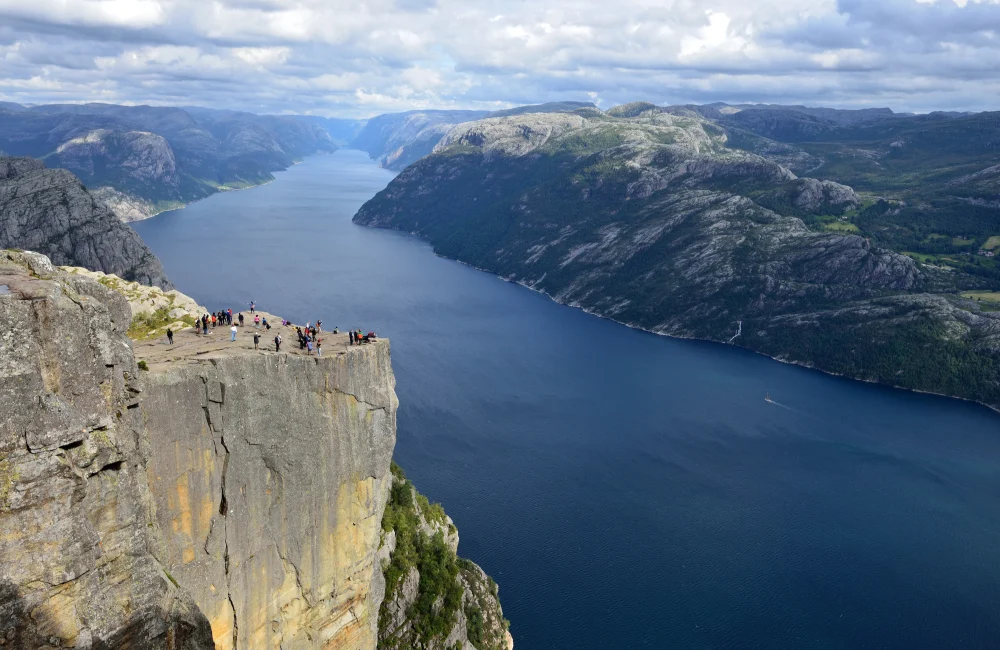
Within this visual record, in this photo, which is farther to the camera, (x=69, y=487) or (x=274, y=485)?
(x=274, y=485)

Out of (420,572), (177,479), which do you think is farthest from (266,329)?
(420,572)

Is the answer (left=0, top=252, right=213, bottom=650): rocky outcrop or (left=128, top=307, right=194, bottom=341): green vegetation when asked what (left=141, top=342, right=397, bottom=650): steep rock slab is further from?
(left=128, top=307, right=194, bottom=341): green vegetation

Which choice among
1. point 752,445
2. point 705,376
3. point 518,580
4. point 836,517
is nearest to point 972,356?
point 705,376

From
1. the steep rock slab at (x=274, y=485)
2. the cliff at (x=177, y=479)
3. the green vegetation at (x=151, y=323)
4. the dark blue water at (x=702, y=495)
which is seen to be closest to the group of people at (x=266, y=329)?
the cliff at (x=177, y=479)

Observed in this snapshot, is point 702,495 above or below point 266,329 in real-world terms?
below

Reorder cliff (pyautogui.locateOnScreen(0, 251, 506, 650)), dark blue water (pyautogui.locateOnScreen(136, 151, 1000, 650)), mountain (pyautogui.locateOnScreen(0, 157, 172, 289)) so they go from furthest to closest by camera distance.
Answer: mountain (pyautogui.locateOnScreen(0, 157, 172, 289)) → dark blue water (pyautogui.locateOnScreen(136, 151, 1000, 650)) → cliff (pyautogui.locateOnScreen(0, 251, 506, 650))

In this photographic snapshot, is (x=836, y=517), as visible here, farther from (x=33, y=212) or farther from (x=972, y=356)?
(x=33, y=212)

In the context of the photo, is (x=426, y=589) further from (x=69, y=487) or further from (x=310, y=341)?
(x=69, y=487)

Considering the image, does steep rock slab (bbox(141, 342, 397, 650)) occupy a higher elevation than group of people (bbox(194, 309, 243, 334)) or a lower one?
lower

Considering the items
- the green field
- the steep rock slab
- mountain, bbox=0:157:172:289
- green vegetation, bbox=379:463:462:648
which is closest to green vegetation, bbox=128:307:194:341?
the steep rock slab
